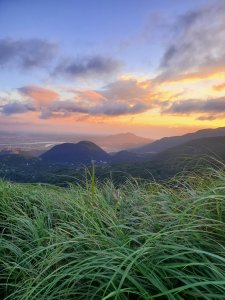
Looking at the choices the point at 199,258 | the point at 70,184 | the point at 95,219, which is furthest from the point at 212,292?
the point at 70,184

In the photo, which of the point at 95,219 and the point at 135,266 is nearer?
the point at 135,266

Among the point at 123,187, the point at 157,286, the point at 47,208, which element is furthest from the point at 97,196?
the point at 157,286

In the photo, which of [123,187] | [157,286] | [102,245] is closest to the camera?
[157,286]

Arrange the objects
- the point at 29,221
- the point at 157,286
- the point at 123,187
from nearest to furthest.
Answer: the point at 157,286 → the point at 29,221 → the point at 123,187

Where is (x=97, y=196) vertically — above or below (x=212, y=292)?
above

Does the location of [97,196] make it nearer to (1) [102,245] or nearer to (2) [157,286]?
(1) [102,245]

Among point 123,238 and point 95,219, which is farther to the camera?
point 95,219

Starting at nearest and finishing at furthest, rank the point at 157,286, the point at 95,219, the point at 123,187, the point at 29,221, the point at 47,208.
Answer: the point at 157,286
the point at 95,219
the point at 29,221
the point at 47,208
the point at 123,187

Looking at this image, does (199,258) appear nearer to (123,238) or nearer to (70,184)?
(123,238)

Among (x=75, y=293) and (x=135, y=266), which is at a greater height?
(x=135, y=266)
